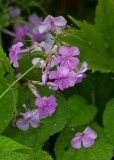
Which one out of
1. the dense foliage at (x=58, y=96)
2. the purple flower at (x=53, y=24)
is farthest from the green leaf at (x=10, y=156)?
the purple flower at (x=53, y=24)

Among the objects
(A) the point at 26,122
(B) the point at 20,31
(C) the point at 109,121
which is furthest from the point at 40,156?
(B) the point at 20,31

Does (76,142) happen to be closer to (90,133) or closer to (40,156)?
(90,133)

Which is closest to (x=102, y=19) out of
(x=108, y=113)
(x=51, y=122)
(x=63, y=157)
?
(x=108, y=113)

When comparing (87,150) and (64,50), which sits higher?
(64,50)

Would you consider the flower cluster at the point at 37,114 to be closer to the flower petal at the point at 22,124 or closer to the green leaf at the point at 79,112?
the flower petal at the point at 22,124

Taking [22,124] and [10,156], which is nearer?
[10,156]

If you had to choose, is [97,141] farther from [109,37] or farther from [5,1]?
[5,1]

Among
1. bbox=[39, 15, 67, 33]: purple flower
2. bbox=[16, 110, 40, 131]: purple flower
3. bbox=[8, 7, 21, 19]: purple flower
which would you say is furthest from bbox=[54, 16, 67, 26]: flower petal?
bbox=[8, 7, 21, 19]: purple flower
